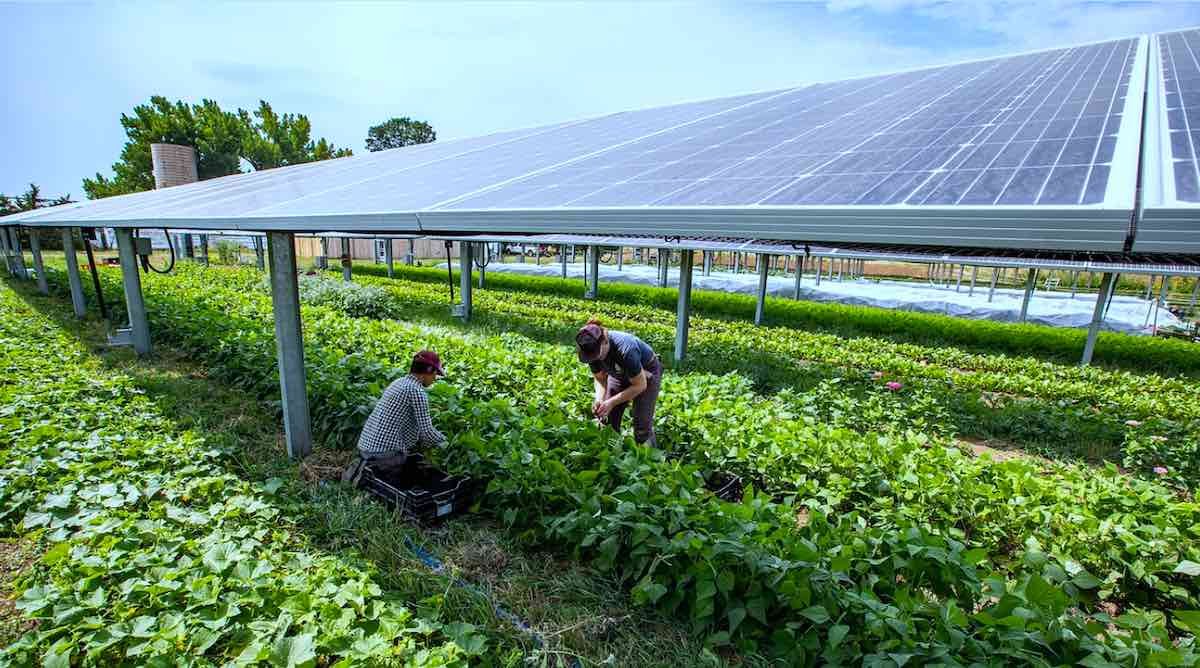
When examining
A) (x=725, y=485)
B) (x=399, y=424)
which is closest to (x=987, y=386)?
(x=725, y=485)

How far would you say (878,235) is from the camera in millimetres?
2084

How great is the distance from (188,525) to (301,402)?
5.15 ft

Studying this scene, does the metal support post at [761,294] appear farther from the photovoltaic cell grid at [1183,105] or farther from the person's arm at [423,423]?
the person's arm at [423,423]

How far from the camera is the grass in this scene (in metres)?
2.81

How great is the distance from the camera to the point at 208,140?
3862cm

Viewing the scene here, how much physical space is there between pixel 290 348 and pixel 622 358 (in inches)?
119

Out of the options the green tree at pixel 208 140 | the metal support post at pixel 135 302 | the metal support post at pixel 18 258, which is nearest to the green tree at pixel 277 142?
the green tree at pixel 208 140

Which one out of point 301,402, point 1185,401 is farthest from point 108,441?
point 1185,401

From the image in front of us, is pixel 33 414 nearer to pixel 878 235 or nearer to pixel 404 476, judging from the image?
pixel 404 476

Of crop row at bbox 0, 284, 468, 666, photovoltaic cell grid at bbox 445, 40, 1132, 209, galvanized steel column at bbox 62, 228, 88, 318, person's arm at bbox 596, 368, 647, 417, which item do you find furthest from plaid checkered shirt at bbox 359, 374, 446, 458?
galvanized steel column at bbox 62, 228, 88, 318

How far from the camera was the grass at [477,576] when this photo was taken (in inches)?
111

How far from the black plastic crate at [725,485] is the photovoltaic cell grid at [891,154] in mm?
2421

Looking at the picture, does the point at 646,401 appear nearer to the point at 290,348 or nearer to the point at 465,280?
the point at 290,348

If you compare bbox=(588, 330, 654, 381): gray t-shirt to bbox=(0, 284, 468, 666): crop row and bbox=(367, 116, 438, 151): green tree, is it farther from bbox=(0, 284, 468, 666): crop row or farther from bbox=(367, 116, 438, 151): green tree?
bbox=(367, 116, 438, 151): green tree
